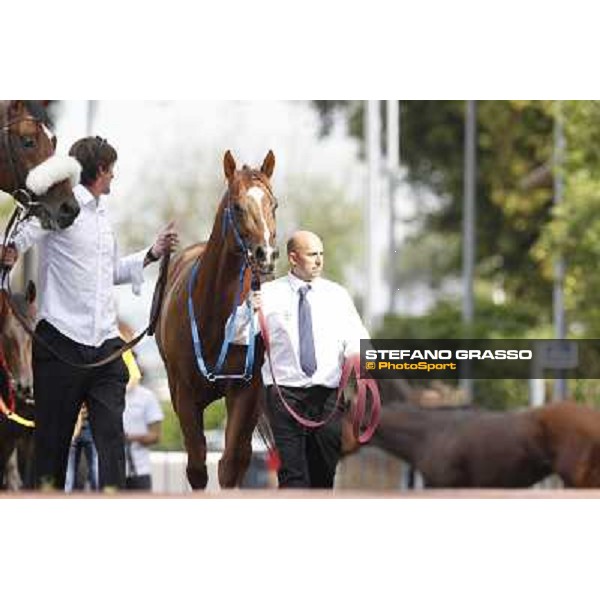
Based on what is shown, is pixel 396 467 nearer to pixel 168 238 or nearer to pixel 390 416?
pixel 390 416

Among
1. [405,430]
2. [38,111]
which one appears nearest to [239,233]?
[38,111]

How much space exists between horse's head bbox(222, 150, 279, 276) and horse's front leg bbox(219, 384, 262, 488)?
2.54 feet

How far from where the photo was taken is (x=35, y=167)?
9.66 m

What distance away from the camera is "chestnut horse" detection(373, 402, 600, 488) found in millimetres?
11594

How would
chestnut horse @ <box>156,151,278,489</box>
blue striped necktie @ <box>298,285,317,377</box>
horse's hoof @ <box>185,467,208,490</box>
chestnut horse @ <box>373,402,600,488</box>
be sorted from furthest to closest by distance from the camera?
chestnut horse @ <box>373,402,600,488</box>
horse's hoof @ <box>185,467,208,490</box>
blue striped necktie @ <box>298,285,317,377</box>
chestnut horse @ <box>156,151,278,489</box>

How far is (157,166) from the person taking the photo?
1060 centimetres

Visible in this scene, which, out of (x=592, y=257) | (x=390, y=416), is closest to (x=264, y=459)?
(x=390, y=416)

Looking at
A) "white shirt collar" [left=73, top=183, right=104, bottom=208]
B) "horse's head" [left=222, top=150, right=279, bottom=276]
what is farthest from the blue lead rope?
"white shirt collar" [left=73, top=183, right=104, bottom=208]

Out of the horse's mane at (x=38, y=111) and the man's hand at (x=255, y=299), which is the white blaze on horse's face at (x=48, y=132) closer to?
the horse's mane at (x=38, y=111)

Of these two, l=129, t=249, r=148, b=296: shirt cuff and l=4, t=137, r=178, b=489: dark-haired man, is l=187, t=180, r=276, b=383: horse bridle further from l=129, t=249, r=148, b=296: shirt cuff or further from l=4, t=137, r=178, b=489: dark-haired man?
l=4, t=137, r=178, b=489: dark-haired man

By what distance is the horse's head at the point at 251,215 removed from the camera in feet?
29.7

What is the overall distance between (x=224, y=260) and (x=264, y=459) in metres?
2.26

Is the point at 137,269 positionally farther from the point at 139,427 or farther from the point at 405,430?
the point at 405,430

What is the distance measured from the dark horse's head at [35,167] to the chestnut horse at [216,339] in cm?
84
